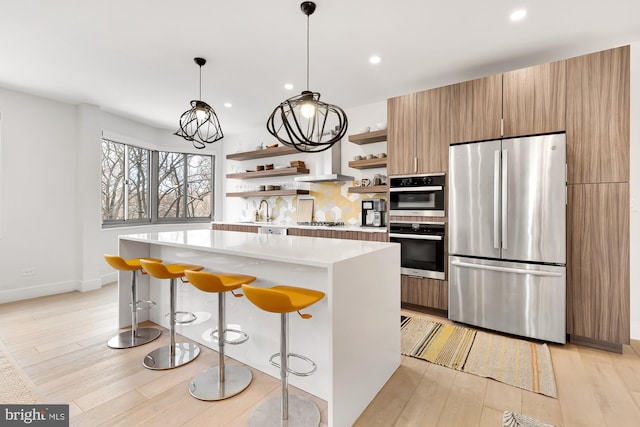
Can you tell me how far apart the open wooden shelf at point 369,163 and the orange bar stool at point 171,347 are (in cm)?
259

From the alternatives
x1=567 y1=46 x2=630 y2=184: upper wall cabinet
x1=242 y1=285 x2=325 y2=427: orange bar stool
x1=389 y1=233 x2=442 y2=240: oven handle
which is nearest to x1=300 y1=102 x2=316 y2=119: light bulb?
x1=242 y1=285 x2=325 y2=427: orange bar stool

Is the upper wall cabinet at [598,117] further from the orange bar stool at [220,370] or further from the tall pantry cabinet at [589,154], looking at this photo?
the orange bar stool at [220,370]

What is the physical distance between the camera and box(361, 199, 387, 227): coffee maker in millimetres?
4316

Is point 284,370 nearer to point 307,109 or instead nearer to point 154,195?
point 307,109

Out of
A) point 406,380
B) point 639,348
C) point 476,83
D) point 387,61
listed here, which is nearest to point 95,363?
point 406,380

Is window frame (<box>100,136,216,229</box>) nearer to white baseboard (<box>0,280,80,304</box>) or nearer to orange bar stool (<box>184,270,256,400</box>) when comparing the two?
white baseboard (<box>0,280,80,304</box>)

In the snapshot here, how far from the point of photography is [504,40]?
2.78 metres

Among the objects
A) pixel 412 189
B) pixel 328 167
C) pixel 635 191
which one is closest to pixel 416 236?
pixel 412 189

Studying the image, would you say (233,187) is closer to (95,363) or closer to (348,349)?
(95,363)

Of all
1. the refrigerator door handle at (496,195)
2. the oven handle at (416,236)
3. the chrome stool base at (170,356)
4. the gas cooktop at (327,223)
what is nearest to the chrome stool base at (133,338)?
the chrome stool base at (170,356)

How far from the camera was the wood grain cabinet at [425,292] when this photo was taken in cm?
335

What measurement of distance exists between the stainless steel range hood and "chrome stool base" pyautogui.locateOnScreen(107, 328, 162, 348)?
2.82 meters

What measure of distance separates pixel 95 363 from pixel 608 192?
4330 millimetres

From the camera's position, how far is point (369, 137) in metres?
4.18
